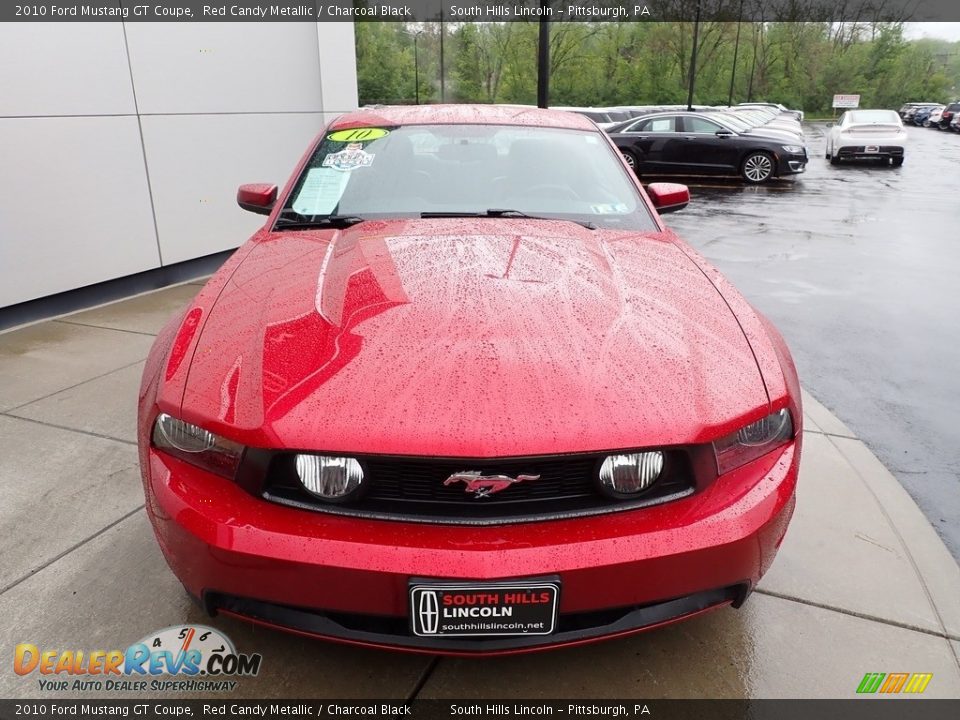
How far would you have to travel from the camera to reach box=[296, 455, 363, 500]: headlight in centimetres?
163

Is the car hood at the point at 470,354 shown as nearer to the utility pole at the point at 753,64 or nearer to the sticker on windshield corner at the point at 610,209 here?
the sticker on windshield corner at the point at 610,209

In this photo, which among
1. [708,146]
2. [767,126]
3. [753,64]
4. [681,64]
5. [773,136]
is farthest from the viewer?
[753,64]

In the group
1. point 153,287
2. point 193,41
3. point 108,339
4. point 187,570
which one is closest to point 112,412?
point 108,339

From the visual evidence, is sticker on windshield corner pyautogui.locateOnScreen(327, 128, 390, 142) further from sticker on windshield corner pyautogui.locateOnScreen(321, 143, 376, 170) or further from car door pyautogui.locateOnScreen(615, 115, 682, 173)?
car door pyautogui.locateOnScreen(615, 115, 682, 173)

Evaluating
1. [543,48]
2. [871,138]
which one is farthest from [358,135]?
[871,138]

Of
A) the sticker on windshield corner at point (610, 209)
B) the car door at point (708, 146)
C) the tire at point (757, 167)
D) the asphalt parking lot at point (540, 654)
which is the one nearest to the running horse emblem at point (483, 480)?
the asphalt parking lot at point (540, 654)

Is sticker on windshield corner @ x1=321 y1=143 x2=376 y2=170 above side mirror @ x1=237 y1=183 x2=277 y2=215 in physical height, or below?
above

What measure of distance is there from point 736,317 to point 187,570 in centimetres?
167

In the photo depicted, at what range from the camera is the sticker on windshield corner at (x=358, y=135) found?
329cm

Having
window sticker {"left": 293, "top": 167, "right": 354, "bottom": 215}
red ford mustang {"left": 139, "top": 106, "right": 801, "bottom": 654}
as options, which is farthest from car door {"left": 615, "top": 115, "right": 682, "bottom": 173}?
red ford mustang {"left": 139, "top": 106, "right": 801, "bottom": 654}

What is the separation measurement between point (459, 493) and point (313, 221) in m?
1.65

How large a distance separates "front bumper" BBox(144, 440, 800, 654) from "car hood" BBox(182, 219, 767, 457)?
0.60ft

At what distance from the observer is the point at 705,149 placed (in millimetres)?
14766

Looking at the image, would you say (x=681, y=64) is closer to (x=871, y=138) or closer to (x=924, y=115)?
(x=924, y=115)
